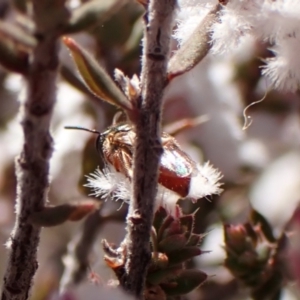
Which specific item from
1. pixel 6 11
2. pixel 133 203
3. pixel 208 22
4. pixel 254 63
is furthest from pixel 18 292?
pixel 254 63

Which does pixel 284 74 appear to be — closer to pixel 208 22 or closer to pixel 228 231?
pixel 208 22

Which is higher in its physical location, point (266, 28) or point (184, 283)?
point (266, 28)

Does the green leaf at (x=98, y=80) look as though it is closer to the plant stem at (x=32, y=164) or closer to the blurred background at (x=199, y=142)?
the plant stem at (x=32, y=164)

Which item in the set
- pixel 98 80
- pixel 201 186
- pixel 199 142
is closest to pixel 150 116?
pixel 98 80

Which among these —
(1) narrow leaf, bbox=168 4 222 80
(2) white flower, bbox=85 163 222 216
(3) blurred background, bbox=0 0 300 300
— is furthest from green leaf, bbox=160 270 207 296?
(3) blurred background, bbox=0 0 300 300

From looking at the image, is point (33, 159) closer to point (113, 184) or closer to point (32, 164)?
point (32, 164)
